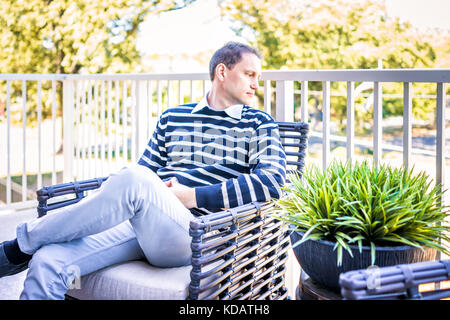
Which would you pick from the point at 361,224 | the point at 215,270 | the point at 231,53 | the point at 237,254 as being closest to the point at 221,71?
the point at 231,53

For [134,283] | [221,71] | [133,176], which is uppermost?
[221,71]

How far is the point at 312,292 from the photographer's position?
1396 millimetres

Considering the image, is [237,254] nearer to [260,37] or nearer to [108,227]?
[108,227]

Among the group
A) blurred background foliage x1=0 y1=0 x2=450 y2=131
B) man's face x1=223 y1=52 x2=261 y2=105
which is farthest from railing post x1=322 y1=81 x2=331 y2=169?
blurred background foliage x1=0 y1=0 x2=450 y2=131

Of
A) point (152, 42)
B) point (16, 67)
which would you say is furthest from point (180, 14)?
point (16, 67)

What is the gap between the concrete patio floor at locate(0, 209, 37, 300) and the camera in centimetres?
245

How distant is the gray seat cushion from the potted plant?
402 millimetres

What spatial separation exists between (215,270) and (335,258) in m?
0.39

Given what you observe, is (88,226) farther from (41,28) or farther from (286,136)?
(41,28)

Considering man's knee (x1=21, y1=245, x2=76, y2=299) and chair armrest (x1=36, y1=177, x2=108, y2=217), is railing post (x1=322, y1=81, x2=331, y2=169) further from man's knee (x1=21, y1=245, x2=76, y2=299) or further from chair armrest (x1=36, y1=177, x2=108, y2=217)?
man's knee (x1=21, y1=245, x2=76, y2=299)

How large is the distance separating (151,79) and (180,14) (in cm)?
758

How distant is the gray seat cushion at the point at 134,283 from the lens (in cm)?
145

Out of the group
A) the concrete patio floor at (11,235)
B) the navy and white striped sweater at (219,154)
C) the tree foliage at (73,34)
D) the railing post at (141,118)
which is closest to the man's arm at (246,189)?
the navy and white striped sweater at (219,154)

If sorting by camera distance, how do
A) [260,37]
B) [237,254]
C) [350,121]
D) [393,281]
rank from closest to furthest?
[393,281]
[237,254]
[350,121]
[260,37]
